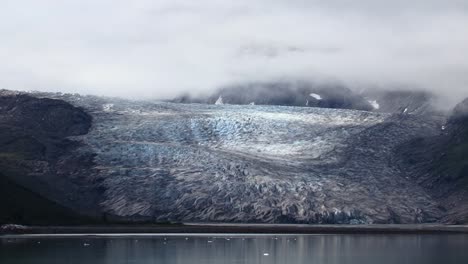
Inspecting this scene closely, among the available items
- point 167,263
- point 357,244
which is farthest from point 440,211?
point 167,263

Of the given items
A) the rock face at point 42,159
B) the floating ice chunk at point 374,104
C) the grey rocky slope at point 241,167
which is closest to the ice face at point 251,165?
the grey rocky slope at point 241,167

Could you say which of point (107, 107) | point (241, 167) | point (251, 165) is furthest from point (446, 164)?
point (107, 107)

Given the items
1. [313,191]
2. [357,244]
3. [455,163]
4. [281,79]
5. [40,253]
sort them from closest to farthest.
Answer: [40,253] → [357,244] → [313,191] → [455,163] → [281,79]

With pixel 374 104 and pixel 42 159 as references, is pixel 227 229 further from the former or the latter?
pixel 374 104

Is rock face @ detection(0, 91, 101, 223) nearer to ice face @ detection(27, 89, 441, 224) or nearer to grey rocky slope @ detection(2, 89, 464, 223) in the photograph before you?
grey rocky slope @ detection(2, 89, 464, 223)

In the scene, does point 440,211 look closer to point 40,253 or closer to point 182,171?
point 182,171

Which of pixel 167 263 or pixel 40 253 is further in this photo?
pixel 40 253
